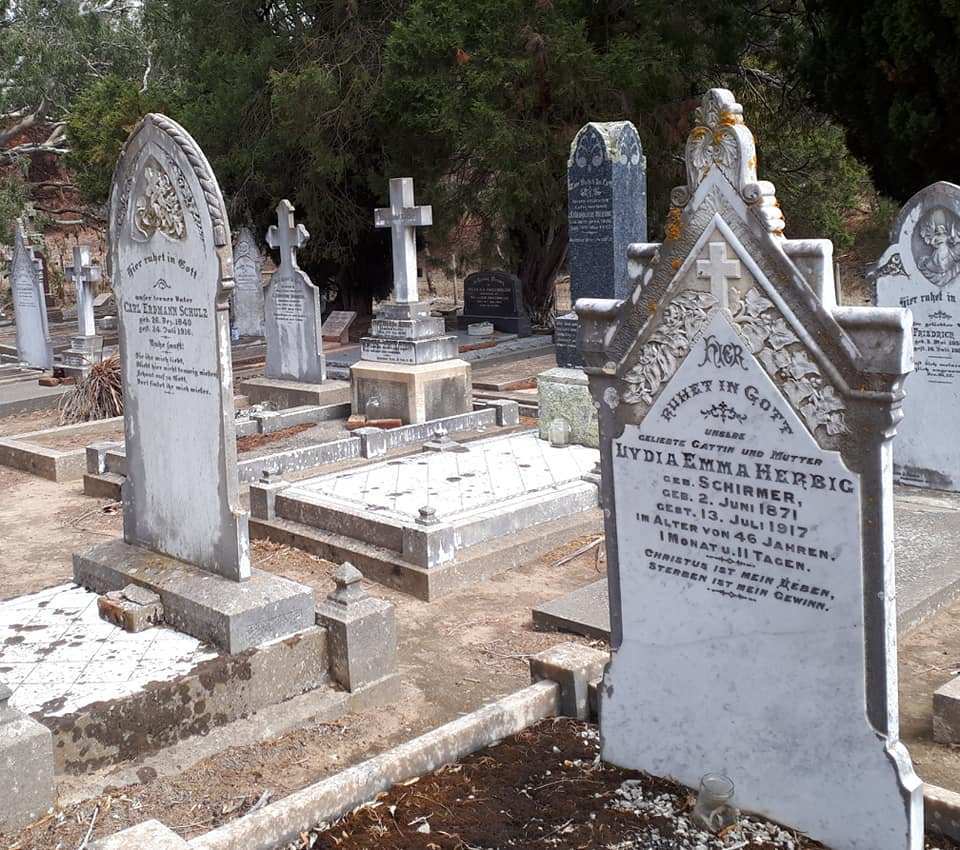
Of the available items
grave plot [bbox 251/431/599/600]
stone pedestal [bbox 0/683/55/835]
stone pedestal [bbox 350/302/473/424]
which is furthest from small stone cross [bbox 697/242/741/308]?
stone pedestal [bbox 350/302/473/424]

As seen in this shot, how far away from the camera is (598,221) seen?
9562 millimetres

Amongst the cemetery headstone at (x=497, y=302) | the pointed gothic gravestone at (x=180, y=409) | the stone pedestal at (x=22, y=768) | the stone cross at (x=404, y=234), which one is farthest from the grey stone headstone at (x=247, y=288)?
the stone pedestal at (x=22, y=768)

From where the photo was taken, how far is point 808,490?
3344 mm

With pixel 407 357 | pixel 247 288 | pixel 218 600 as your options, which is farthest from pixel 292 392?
pixel 218 600

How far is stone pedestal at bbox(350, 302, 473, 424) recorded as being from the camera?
1133 cm

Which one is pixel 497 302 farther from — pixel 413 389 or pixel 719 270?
pixel 719 270

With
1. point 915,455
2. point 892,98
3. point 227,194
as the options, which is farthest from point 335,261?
point 915,455

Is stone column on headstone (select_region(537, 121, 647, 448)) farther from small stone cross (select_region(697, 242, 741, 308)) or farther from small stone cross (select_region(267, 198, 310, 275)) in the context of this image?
small stone cross (select_region(697, 242, 741, 308))

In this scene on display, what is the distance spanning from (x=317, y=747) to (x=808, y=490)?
2.66 m

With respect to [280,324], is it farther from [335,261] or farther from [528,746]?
[528,746]

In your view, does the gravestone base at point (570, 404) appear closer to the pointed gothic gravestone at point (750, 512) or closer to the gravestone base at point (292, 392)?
the gravestone base at point (292, 392)

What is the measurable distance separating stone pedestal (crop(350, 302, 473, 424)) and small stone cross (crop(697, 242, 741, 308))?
7.81 meters

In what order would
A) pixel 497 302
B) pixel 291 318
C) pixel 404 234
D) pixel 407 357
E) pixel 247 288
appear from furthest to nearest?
pixel 247 288, pixel 497 302, pixel 291 318, pixel 404 234, pixel 407 357

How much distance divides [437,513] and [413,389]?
3.71 metres
